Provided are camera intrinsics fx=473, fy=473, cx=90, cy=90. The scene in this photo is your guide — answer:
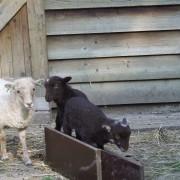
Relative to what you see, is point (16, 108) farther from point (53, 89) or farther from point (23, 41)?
point (23, 41)

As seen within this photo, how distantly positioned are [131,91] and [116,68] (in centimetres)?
42

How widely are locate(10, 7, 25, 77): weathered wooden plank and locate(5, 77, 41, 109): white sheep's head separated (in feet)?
5.91

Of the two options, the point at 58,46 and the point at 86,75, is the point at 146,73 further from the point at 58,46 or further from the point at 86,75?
the point at 58,46

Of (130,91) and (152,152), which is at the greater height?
(130,91)

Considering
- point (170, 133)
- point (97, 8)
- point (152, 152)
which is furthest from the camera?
point (97, 8)

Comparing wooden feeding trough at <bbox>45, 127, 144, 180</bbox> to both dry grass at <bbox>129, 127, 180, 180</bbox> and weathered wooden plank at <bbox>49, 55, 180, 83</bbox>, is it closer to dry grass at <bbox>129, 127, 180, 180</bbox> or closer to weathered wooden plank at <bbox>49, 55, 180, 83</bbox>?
dry grass at <bbox>129, 127, 180, 180</bbox>

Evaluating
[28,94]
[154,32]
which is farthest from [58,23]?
[28,94]

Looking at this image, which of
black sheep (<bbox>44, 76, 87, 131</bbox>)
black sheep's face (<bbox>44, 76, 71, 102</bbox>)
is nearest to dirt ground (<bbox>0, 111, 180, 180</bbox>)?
black sheep (<bbox>44, 76, 87, 131</bbox>)

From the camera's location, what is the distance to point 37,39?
6859 millimetres

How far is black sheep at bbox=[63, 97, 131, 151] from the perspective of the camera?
454 centimetres

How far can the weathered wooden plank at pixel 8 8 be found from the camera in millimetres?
6805

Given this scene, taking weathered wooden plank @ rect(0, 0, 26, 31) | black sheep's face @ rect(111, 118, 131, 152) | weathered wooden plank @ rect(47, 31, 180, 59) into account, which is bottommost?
black sheep's face @ rect(111, 118, 131, 152)

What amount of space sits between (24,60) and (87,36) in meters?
1.00

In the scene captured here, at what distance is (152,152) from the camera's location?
5754 millimetres
